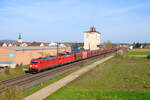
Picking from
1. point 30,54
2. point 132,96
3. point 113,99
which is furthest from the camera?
point 30,54

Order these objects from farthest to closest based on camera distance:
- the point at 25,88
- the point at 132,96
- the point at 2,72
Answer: the point at 2,72, the point at 25,88, the point at 132,96

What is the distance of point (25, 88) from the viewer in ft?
67.2

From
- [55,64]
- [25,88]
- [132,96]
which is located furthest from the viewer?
[55,64]

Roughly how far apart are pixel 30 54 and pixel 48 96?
3178 centimetres

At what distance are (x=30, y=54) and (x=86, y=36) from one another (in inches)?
2698

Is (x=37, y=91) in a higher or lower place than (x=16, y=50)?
lower

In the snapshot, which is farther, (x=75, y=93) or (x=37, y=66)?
(x=37, y=66)

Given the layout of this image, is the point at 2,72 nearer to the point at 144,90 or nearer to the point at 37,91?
the point at 37,91

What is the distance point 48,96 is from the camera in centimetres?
1658

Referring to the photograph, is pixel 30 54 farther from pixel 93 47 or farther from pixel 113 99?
pixel 93 47

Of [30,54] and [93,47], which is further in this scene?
[93,47]

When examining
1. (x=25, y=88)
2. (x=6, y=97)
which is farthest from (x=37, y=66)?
(x=6, y=97)

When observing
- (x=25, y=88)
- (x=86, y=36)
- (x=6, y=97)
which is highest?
(x=86, y=36)

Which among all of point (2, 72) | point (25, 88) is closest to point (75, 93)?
point (25, 88)
